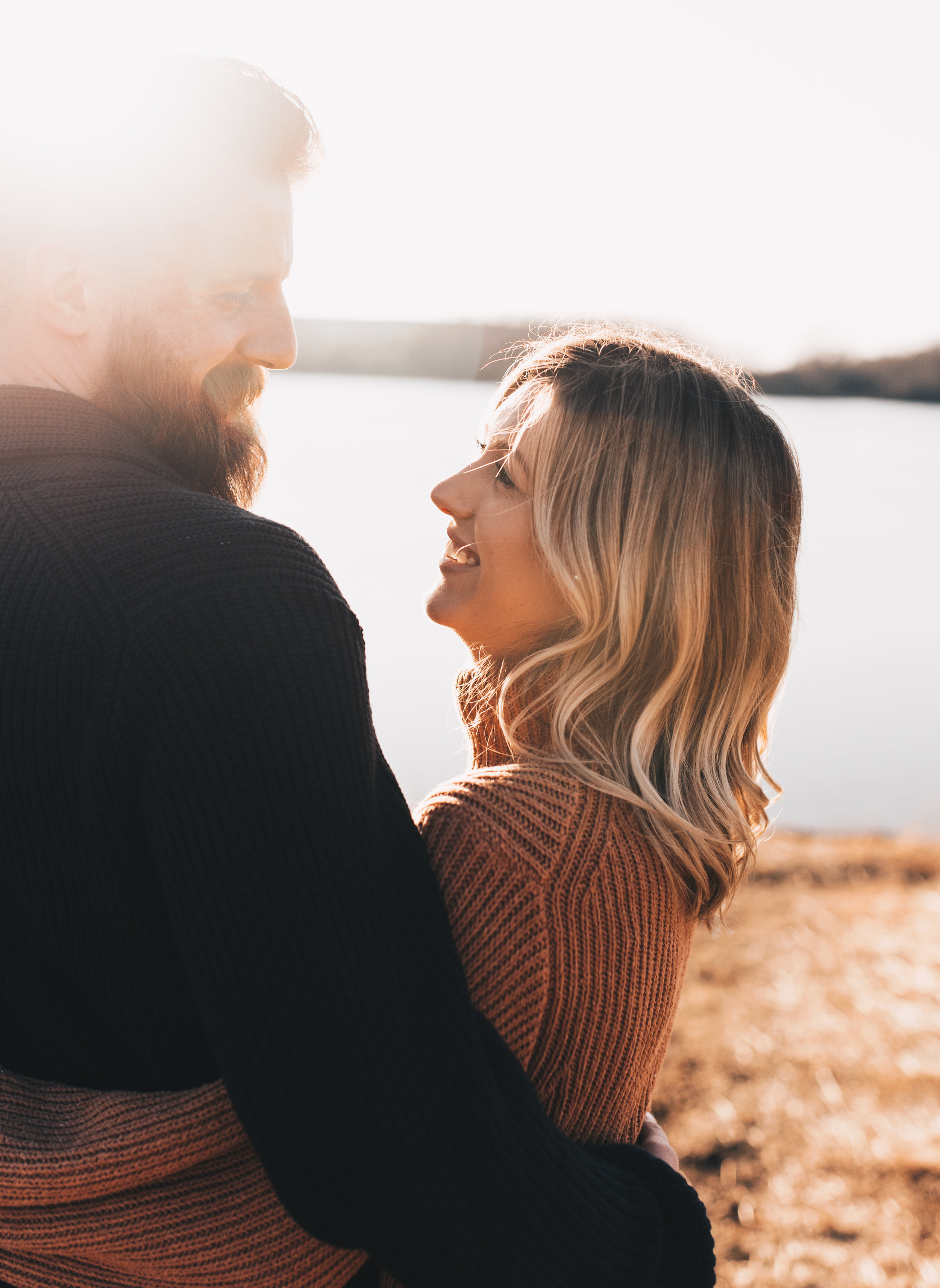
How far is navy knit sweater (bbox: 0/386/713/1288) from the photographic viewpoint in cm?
79

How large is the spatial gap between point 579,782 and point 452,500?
1.75 ft

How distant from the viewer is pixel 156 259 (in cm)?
104

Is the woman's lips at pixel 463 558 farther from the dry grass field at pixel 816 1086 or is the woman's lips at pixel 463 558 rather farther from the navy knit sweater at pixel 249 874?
the dry grass field at pixel 816 1086

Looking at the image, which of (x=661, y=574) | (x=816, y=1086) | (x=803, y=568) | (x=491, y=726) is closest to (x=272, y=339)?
(x=661, y=574)

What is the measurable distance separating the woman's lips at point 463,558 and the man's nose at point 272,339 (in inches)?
18.1

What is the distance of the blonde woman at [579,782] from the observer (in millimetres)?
974

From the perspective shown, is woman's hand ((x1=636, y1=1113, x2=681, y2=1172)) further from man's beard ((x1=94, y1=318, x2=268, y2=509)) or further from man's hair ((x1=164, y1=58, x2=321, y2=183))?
man's hair ((x1=164, y1=58, x2=321, y2=183))

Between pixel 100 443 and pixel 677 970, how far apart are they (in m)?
0.94

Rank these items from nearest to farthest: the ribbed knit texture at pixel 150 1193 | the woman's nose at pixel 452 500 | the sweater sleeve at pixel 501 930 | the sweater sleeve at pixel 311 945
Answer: the sweater sleeve at pixel 311 945
the ribbed knit texture at pixel 150 1193
the sweater sleeve at pixel 501 930
the woman's nose at pixel 452 500

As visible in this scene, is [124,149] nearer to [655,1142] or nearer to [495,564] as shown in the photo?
[495,564]

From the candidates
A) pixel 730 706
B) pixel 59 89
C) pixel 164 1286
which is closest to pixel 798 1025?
pixel 730 706

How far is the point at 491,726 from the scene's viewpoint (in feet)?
5.28

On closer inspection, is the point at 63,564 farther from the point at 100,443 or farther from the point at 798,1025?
the point at 798,1025

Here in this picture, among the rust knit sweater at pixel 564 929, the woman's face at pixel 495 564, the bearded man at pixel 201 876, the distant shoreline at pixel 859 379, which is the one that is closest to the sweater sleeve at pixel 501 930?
the rust knit sweater at pixel 564 929
